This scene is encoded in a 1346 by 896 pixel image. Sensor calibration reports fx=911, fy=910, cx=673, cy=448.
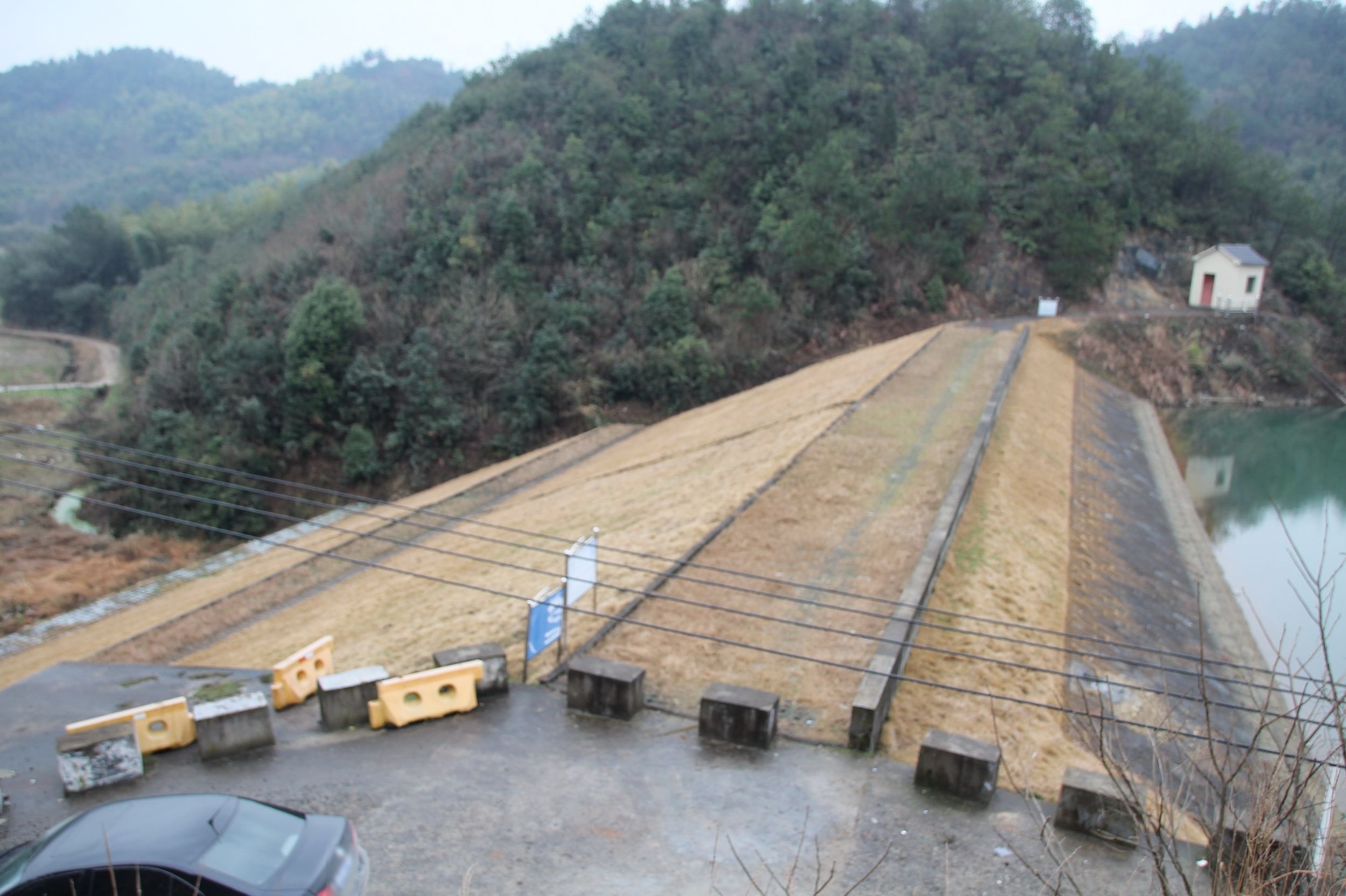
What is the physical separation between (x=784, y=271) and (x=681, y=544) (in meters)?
21.6

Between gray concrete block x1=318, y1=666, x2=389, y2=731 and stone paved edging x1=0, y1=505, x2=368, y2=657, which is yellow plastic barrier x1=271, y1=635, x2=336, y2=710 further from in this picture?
stone paved edging x1=0, y1=505, x2=368, y2=657

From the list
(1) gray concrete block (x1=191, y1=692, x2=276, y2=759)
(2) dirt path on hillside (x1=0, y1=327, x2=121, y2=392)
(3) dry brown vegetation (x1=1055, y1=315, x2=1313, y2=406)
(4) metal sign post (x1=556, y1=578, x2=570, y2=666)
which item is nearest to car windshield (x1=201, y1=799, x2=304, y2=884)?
(1) gray concrete block (x1=191, y1=692, x2=276, y2=759)

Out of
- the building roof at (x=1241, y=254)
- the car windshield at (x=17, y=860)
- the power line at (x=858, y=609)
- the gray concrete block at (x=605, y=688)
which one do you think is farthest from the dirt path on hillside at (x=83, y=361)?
the building roof at (x=1241, y=254)

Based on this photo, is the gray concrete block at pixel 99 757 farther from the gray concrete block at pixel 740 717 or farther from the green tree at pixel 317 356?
the green tree at pixel 317 356

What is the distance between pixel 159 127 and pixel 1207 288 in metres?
131

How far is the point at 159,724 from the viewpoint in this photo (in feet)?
26.8

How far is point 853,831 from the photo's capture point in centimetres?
725

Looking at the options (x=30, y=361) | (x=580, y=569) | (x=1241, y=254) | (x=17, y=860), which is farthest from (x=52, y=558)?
(x=1241, y=254)

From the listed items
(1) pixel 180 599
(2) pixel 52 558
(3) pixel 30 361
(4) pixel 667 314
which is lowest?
(2) pixel 52 558

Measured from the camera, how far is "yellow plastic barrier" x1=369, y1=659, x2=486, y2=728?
8672 mm

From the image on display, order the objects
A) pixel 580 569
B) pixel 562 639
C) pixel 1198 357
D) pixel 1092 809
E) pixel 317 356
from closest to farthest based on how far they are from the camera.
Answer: pixel 1092 809 < pixel 580 569 < pixel 562 639 < pixel 317 356 < pixel 1198 357

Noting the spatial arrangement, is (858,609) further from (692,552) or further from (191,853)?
(191,853)

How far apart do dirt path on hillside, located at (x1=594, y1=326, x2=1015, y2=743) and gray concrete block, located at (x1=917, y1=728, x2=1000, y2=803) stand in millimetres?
1090

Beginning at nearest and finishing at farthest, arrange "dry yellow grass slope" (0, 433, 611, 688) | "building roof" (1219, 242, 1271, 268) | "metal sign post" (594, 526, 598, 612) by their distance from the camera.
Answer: "metal sign post" (594, 526, 598, 612) < "dry yellow grass slope" (0, 433, 611, 688) < "building roof" (1219, 242, 1271, 268)
